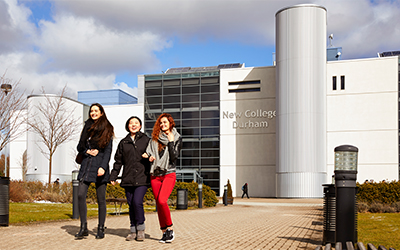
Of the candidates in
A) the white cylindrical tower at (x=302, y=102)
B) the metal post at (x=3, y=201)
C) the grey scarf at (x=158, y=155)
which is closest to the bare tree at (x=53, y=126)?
the metal post at (x=3, y=201)

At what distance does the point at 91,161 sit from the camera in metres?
6.62

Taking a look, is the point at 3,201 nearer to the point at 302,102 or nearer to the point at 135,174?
the point at 135,174

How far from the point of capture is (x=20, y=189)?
763 inches

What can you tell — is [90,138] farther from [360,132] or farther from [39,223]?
[360,132]

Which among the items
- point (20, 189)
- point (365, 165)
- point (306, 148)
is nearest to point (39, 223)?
point (20, 189)

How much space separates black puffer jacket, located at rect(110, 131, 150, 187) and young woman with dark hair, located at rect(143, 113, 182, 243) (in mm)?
172

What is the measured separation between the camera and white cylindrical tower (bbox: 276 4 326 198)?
35531 millimetres

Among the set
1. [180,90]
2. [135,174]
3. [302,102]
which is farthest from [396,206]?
[180,90]

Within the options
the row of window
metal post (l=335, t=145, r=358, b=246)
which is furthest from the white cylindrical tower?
metal post (l=335, t=145, r=358, b=246)

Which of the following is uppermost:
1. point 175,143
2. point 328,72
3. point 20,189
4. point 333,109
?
point 328,72

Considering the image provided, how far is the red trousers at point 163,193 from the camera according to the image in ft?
Answer: 21.2

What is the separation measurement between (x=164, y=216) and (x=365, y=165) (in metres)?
34.2

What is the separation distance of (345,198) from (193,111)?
37.5 m

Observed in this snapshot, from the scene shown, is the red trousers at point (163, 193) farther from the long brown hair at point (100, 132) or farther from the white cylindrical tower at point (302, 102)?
the white cylindrical tower at point (302, 102)
